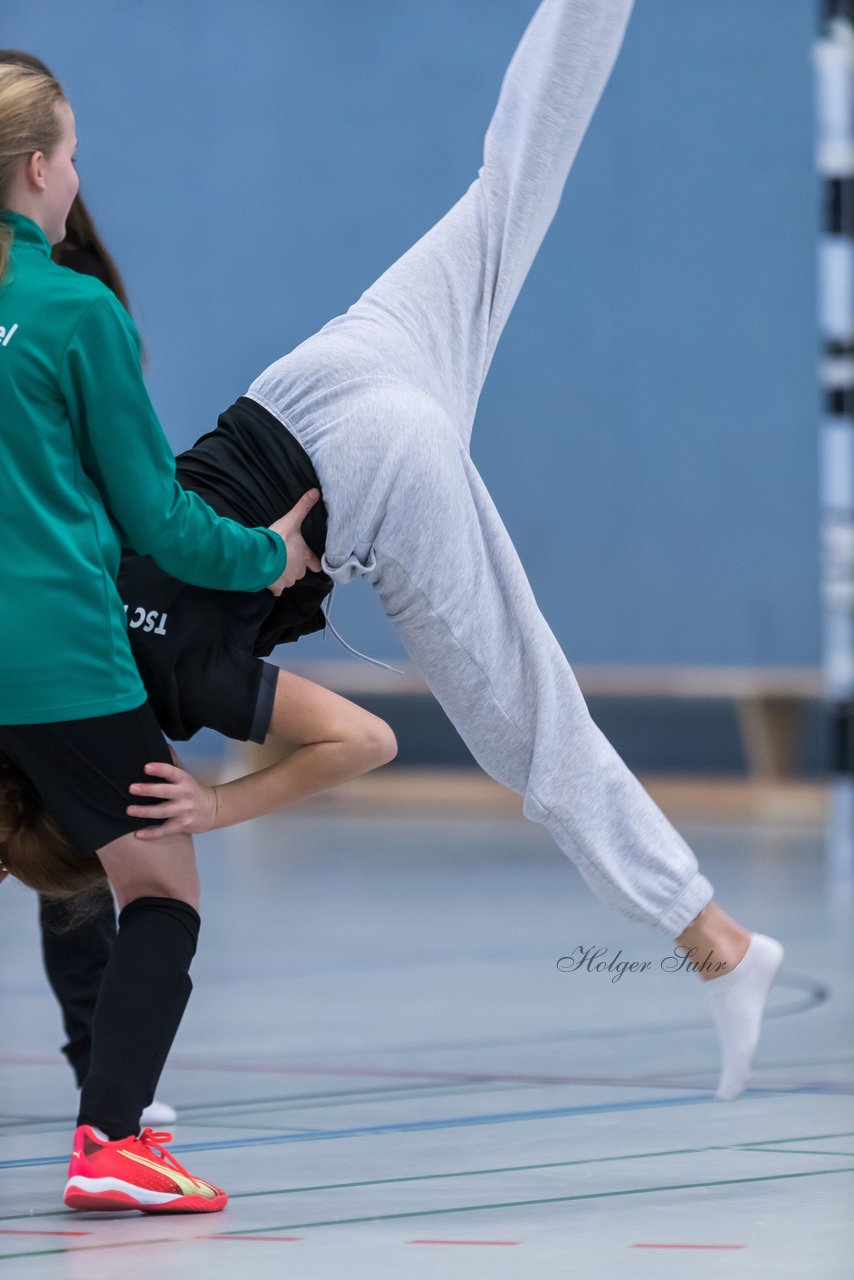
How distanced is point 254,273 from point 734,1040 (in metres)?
6.69

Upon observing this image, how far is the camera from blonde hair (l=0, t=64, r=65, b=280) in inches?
79.4

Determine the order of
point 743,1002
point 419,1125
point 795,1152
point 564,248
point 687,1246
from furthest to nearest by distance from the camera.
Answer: point 564,248, point 419,1125, point 743,1002, point 795,1152, point 687,1246

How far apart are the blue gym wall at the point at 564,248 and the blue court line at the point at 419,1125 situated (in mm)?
5541

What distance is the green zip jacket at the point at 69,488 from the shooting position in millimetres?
1971

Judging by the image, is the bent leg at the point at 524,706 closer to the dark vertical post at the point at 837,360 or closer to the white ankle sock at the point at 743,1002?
the white ankle sock at the point at 743,1002

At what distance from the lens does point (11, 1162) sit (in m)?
2.40

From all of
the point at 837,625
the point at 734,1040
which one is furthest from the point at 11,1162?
the point at 837,625

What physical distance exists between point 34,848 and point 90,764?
0.63 ft

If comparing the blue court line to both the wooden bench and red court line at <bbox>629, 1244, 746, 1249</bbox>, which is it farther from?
the wooden bench

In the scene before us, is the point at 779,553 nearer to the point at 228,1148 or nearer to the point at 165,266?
the point at 165,266

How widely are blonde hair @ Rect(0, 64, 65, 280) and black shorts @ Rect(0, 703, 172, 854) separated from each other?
1.45 ft

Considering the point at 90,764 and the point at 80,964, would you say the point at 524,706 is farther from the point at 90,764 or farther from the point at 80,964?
the point at 80,964

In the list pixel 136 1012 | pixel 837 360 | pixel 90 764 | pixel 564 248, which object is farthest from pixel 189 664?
pixel 564 248

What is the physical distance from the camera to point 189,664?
7.15 feet
